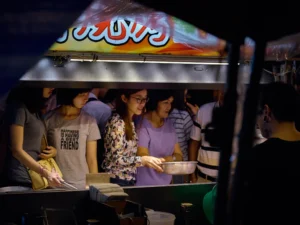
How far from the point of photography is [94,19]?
13.3 feet

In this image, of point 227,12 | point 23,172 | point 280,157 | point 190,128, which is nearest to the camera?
point 227,12

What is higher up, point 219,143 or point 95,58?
point 95,58

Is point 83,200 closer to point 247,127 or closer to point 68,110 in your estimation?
point 68,110

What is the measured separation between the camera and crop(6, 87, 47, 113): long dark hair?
180 inches

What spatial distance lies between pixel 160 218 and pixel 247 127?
2167mm

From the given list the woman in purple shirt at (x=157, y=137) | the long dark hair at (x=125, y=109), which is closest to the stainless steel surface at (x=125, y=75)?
the long dark hair at (x=125, y=109)

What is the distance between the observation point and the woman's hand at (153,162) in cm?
481

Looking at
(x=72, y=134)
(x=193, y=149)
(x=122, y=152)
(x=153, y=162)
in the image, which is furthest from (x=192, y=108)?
(x=72, y=134)

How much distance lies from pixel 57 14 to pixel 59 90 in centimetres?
297

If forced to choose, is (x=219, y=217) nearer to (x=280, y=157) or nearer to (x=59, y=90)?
(x=280, y=157)

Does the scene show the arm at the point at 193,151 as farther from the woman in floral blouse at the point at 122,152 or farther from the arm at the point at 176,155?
the woman in floral blouse at the point at 122,152

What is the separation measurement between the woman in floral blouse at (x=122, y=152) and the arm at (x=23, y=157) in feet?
1.91

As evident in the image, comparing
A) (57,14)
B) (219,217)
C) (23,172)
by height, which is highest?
(57,14)

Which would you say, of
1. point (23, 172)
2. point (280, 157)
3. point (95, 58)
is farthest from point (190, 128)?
point (280, 157)
